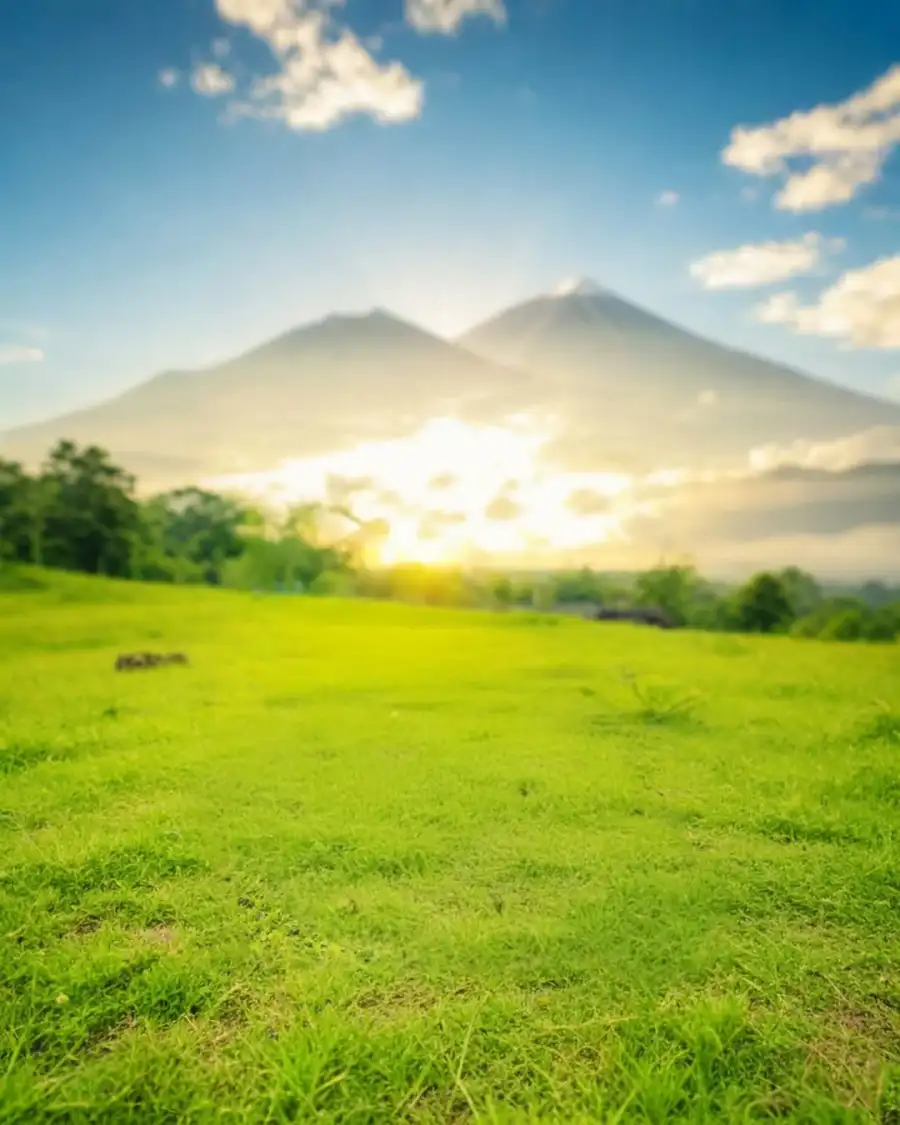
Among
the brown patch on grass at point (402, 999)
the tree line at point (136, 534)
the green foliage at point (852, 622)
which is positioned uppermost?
the tree line at point (136, 534)

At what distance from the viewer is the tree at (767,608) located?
32.5 meters

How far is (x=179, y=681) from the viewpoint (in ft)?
23.4

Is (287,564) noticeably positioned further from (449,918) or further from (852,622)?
(449,918)

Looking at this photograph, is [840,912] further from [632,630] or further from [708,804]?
[632,630]

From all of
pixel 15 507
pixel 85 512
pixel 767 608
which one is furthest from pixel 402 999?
pixel 767 608

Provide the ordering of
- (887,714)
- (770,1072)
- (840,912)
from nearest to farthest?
1. (770,1072)
2. (840,912)
3. (887,714)

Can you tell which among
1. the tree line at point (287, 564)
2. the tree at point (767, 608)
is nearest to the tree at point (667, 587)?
the tree line at point (287, 564)

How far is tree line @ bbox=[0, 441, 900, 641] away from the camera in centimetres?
3058

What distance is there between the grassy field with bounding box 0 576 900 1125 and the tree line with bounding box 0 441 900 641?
25542 millimetres

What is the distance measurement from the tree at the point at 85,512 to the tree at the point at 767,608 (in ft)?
95.4

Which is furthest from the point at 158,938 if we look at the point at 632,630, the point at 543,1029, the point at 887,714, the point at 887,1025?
the point at 632,630

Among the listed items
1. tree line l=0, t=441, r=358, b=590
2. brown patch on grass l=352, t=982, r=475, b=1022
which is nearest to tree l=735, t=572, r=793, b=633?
tree line l=0, t=441, r=358, b=590

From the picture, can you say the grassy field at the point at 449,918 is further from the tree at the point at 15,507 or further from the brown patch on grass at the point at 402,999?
the tree at the point at 15,507

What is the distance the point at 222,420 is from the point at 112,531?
86.0m
